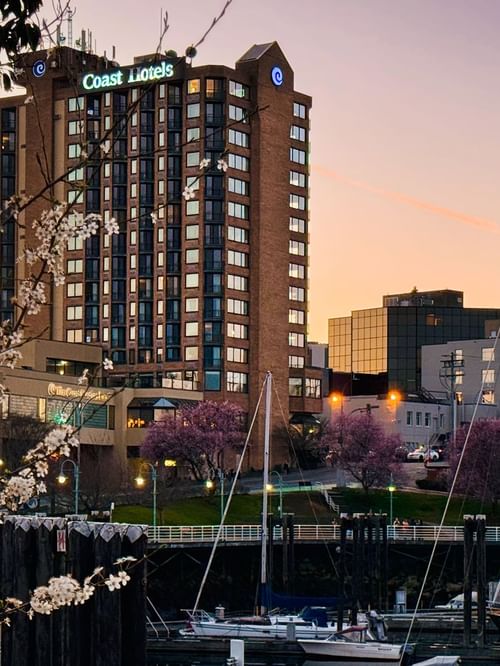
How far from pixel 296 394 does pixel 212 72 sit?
3845 cm

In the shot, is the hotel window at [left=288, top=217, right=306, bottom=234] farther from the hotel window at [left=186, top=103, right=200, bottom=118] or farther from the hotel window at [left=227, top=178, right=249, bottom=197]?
the hotel window at [left=186, top=103, right=200, bottom=118]

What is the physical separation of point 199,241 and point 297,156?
17.3m

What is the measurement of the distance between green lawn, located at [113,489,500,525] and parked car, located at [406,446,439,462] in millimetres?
19132

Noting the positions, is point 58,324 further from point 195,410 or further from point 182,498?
point 182,498

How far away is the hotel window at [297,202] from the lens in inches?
6540

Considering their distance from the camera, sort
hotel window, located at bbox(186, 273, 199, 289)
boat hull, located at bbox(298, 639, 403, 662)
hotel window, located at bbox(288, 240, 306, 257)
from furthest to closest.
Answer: hotel window, located at bbox(288, 240, 306, 257), hotel window, located at bbox(186, 273, 199, 289), boat hull, located at bbox(298, 639, 403, 662)

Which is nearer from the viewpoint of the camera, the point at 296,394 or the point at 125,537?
the point at 125,537

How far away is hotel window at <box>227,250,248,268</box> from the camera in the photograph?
160 meters

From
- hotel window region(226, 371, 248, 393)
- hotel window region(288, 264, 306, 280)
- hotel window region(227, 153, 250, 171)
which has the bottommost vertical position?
hotel window region(226, 371, 248, 393)

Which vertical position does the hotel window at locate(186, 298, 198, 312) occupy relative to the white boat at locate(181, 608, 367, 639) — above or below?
above

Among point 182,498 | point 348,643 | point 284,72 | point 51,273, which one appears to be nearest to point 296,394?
point 284,72

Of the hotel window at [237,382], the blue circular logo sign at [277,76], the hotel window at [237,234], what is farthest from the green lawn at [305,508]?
the blue circular logo sign at [277,76]

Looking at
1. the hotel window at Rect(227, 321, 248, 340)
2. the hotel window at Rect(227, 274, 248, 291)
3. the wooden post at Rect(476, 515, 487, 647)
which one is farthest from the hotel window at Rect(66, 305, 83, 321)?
the wooden post at Rect(476, 515, 487, 647)

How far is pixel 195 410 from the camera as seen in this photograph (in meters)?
143
